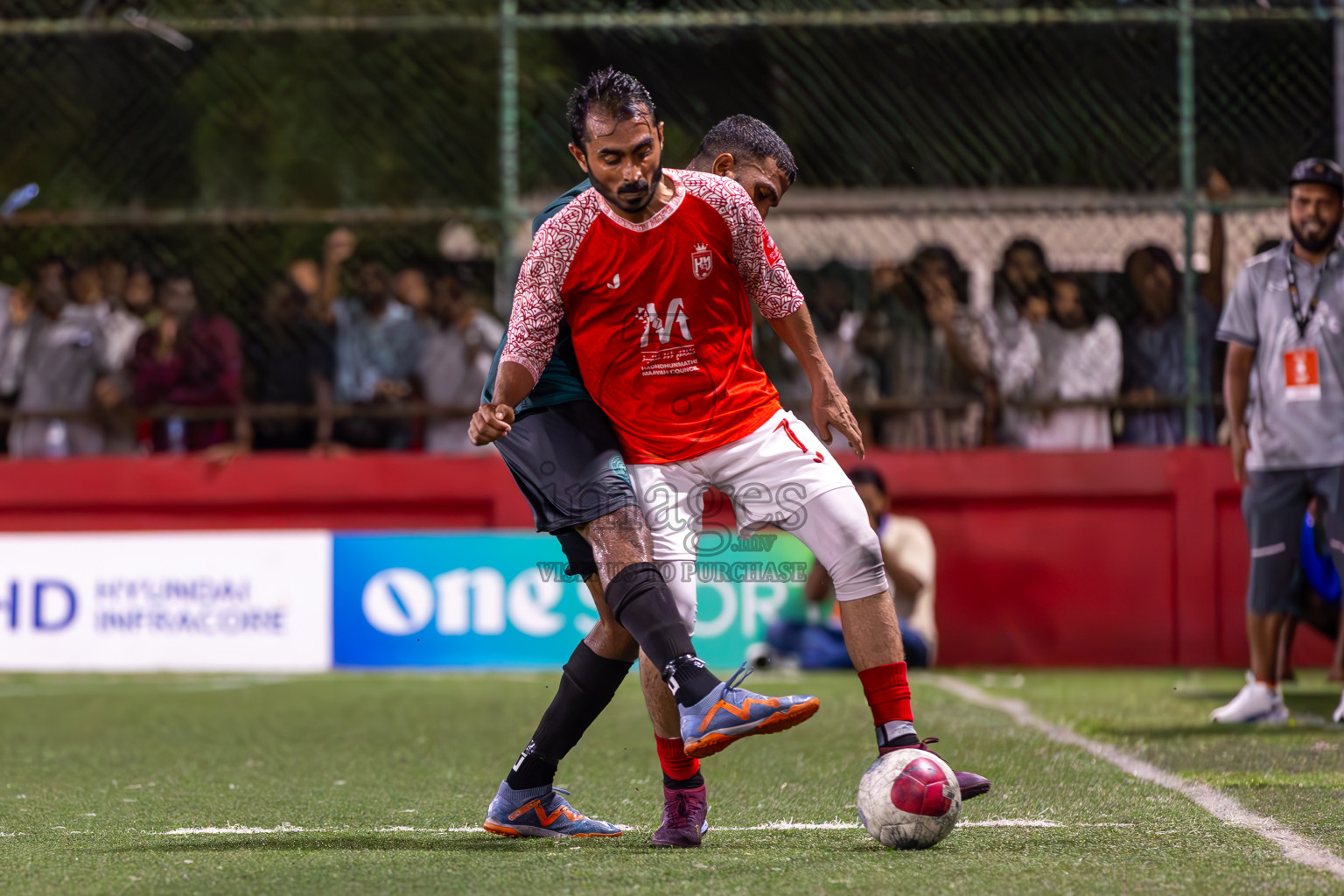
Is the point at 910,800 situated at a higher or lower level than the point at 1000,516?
lower

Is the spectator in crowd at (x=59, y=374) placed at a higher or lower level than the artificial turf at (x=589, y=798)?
higher

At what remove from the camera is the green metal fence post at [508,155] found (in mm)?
10484

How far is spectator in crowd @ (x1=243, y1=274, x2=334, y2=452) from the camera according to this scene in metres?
10.8

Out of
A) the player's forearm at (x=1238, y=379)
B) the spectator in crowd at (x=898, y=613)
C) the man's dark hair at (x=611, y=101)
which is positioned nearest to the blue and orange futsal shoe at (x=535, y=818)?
the man's dark hair at (x=611, y=101)

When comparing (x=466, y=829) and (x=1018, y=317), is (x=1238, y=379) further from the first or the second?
(x=466, y=829)

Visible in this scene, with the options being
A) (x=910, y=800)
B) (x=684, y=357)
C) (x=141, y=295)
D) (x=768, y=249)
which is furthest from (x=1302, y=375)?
(x=141, y=295)

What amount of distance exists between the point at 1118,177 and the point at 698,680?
740 centimetres

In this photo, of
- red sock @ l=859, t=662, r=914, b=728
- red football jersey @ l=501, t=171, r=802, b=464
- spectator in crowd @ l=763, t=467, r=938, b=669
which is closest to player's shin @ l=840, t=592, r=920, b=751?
red sock @ l=859, t=662, r=914, b=728

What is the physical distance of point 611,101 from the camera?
13.9 ft

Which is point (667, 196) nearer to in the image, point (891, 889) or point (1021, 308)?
point (891, 889)

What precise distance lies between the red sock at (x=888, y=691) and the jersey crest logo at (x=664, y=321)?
960 mm

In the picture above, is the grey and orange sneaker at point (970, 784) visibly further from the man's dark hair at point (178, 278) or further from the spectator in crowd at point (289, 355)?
the man's dark hair at point (178, 278)

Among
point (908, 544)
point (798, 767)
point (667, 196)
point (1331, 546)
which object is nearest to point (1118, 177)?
point (908, 544)

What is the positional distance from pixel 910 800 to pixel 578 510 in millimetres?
1075
